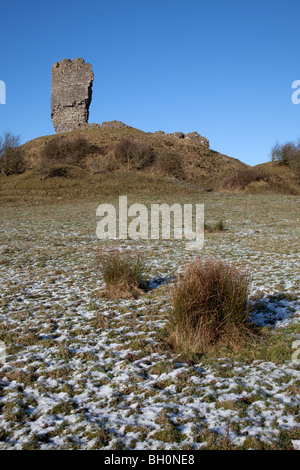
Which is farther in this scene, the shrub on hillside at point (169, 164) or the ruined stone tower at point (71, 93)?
the ruined stone tower at point (71, 93)

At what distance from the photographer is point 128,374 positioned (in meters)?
4.09

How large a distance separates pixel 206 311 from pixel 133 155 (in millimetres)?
37312

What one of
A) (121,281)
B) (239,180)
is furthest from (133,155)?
(121,281)

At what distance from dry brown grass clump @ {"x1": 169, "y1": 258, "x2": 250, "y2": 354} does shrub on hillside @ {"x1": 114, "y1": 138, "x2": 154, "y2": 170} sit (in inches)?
1423

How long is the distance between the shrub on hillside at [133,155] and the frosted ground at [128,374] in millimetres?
33217

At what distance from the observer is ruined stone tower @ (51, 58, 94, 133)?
52938mm

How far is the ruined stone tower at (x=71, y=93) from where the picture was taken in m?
52.9

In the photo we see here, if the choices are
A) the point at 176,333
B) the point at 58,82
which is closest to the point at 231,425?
the point at 176,333

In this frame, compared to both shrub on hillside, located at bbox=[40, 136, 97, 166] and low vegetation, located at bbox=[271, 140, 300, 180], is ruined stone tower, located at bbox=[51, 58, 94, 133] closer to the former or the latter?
shrub on hillside, located at bbox=[40, 136, 97, 166]

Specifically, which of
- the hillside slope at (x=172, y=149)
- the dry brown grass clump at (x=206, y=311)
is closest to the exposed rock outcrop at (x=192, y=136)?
the hillside slope at (x=172, y=149)

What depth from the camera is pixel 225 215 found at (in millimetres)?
18703

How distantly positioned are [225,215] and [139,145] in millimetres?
24801

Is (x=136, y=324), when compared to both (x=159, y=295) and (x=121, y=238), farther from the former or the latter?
(x=121, y=238)

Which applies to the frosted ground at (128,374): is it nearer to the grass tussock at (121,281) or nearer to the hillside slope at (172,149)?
the grass tussock at (121,281)
